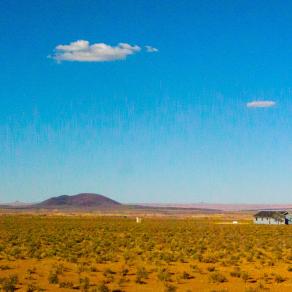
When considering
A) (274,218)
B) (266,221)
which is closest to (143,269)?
(274,218)

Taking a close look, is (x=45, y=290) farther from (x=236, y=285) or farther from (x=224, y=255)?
(x=224, y=255)

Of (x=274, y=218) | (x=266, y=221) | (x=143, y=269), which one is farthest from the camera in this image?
(x=266, y=221)

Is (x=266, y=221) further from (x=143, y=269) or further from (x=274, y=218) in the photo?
(x=143, y=269)

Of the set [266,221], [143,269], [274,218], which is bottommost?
[143,269]

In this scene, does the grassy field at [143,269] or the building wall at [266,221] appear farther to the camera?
the building wall at [266,221]

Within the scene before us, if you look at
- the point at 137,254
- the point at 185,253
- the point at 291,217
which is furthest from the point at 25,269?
the point at 291,217

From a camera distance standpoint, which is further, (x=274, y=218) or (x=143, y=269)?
(x=274, y=218)

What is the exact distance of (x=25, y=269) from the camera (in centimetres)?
2706

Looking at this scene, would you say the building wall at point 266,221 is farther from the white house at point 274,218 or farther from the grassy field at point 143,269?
the grassy field at point 143,269

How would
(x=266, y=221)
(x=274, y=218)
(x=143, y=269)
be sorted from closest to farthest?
1. (x=143, y=269)
2. (x=274, y=218)
3. (x=266, y=221)

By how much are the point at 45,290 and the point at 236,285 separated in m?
7.92

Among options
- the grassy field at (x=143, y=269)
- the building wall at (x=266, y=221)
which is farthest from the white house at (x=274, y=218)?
the grassy field at (x=143, y=269)

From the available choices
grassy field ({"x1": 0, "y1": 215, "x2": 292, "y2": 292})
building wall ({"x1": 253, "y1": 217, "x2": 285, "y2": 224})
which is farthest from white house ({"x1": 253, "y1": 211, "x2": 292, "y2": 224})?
grassy field ({"x1": 0, "y1": 215, "x2": 292, "y2": 292})

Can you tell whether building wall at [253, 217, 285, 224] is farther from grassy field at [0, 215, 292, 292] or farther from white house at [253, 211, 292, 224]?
grassy field at [0, 215, 292, 292]
